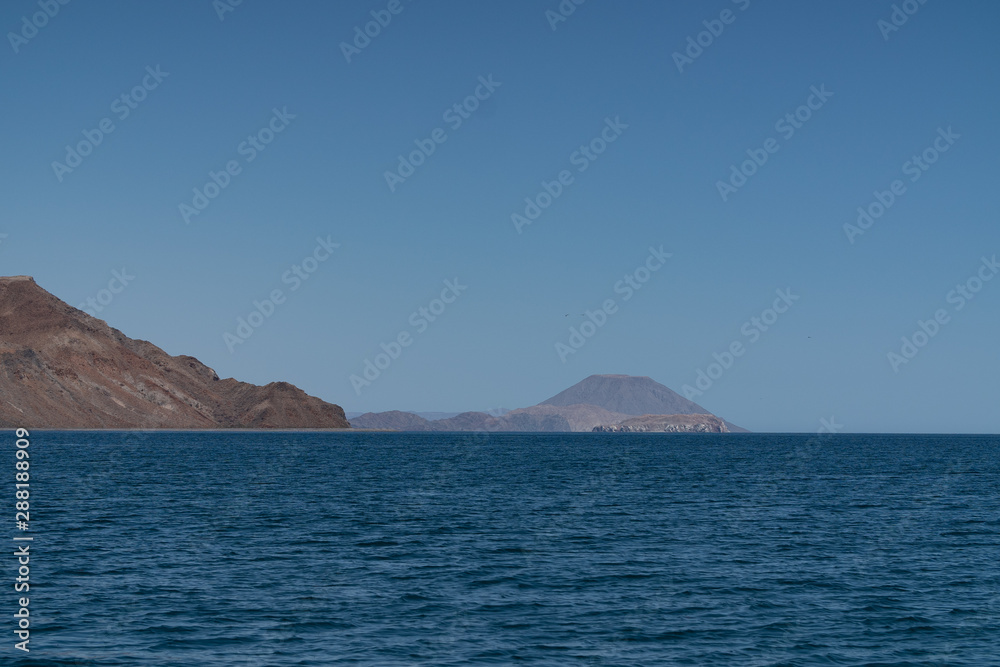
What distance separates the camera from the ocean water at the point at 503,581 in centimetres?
2491

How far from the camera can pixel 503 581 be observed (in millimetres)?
34000

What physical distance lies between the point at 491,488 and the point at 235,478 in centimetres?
2782

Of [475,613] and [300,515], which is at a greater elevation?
[300,515]

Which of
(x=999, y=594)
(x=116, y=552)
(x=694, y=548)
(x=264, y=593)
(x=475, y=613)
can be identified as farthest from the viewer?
(x=694, y=548)

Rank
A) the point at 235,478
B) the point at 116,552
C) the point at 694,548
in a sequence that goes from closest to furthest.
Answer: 1. the point at 116,552
2. the point at 694,548
3. the point at 235,478

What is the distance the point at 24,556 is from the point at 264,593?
537 inches

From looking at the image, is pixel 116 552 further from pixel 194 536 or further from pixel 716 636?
pixel 716 636

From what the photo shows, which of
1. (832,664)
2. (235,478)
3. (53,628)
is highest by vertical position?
(235,478)

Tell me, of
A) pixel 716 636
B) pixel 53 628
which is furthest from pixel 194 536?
pixel 716 636

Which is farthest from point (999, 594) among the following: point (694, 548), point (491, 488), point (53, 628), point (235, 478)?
point (235, 478)

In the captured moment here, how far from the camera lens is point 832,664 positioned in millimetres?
23953

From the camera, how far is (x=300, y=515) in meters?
54.9

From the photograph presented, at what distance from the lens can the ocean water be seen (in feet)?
81.7

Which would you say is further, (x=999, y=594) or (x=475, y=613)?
(x=999, y=594)
